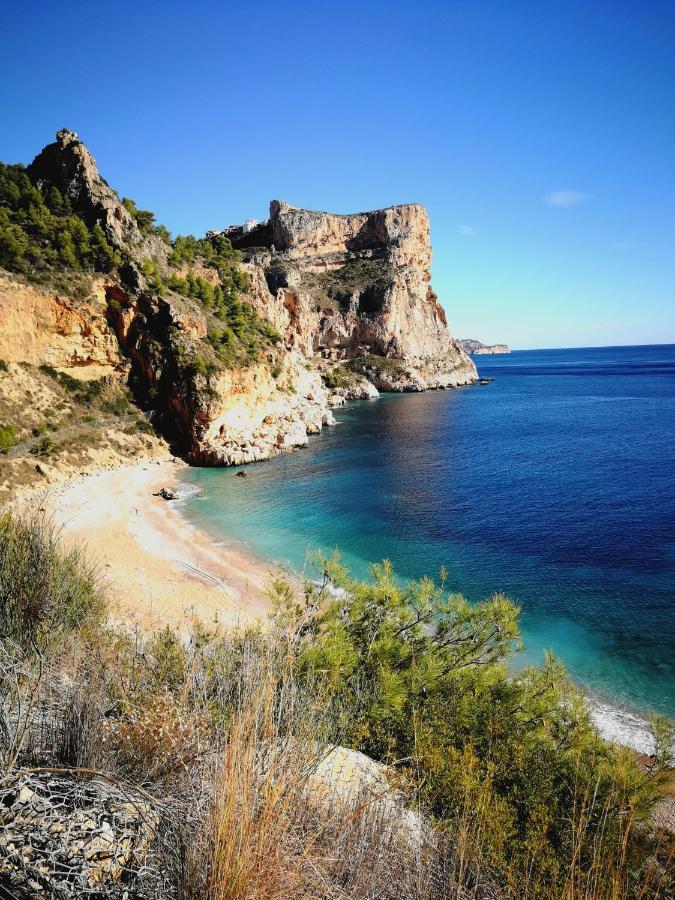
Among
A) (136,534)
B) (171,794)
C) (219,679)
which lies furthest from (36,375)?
(171,794)

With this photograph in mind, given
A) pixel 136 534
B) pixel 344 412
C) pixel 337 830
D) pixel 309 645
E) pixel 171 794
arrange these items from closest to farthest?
pixel 171 794 < pixel 337 830 < pixel 309 645 < pixel 136 534 < pixel 344 412

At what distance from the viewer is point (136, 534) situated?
979 inches

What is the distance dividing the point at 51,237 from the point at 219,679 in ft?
151

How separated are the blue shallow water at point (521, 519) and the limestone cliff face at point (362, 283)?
47.2m

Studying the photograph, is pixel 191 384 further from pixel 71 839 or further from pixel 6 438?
pixel 71 839

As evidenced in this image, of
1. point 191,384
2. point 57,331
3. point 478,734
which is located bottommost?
point 478,734

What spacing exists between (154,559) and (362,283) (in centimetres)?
9331

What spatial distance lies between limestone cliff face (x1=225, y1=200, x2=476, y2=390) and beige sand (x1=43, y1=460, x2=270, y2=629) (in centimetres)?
6161

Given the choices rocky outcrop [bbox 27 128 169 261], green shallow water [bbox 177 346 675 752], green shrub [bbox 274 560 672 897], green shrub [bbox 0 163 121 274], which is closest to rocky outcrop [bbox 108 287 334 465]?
green shallow water [bbox 177 346 675 752]

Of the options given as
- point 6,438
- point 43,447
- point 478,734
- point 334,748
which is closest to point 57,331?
point 43,447

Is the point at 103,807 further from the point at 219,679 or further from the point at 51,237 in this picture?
the point at 51,237

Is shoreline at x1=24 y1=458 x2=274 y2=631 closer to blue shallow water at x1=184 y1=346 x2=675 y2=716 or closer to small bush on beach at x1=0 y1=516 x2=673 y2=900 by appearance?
blue shallow water at x1=184 y1=346 x2=675 y2=716

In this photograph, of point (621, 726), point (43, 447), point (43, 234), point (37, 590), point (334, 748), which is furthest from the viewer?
point (43, 234)

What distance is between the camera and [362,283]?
4080 inches
